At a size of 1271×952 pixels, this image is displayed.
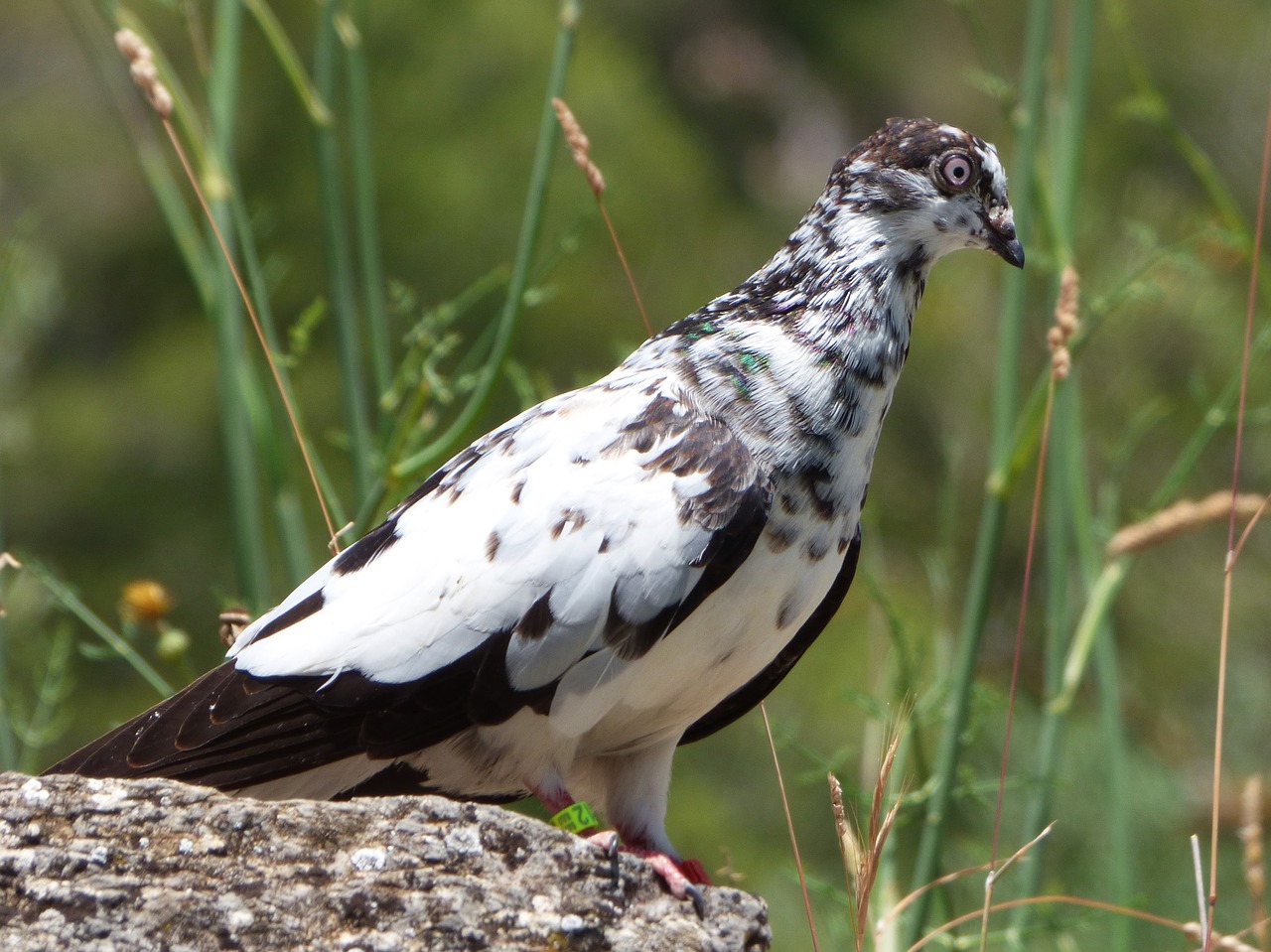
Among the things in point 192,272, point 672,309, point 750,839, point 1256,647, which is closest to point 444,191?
point 672,309

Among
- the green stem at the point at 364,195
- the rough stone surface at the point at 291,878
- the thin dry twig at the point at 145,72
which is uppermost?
the thin dry twig at the point at 145,72

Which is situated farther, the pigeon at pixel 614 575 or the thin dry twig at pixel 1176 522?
the thin dry twig at pixel 1176 522

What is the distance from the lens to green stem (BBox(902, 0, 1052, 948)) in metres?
3.46

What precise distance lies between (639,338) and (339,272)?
28.6 feet

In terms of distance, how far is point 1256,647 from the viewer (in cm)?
925

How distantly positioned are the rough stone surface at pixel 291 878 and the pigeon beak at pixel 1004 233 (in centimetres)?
163

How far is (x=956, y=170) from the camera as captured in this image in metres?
3.22

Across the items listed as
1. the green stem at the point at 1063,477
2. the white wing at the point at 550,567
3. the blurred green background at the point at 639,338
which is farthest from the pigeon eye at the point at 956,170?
the blurred green background at the point at 639,338

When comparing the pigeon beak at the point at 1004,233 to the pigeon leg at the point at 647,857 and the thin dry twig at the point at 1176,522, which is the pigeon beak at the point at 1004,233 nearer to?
the thin dry twig at the point at 1176,522

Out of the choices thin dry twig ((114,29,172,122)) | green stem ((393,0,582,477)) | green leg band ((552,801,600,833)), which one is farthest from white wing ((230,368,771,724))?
thin dry twig ((114,29,172,122))

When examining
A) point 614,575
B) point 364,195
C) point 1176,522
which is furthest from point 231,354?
point 1176,522

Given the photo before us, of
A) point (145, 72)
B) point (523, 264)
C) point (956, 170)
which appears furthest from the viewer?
point (523, 264)

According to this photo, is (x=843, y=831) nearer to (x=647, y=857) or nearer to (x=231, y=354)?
(x=647, y=857)

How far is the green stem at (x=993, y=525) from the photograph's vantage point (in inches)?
136
